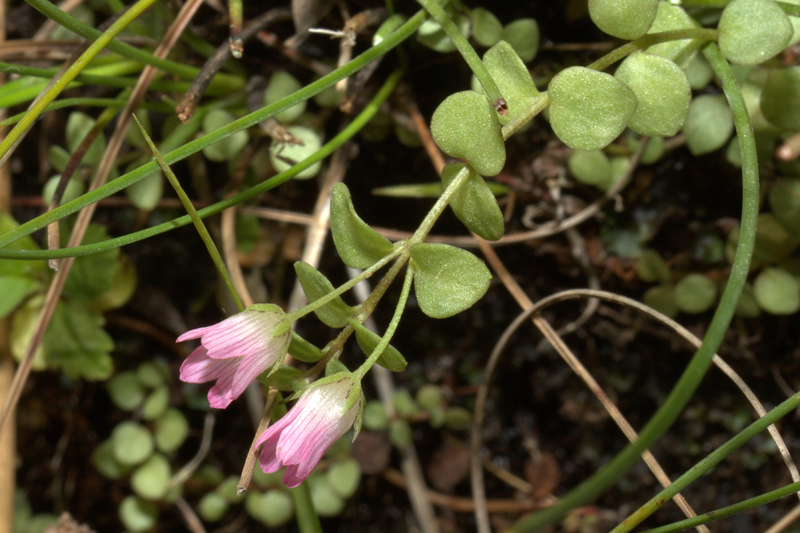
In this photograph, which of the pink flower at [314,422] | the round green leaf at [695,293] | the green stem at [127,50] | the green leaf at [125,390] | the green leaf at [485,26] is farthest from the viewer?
the green leaf at [125,390]

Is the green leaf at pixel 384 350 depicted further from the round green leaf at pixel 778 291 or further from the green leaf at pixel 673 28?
the round green leaf at pixel 778 291

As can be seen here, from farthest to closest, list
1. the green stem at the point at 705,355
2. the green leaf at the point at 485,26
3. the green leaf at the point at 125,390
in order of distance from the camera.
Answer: the green leaf at the point at 125,390 → the green leaf at the point at 485,26 → the green stem at the point at 705,355

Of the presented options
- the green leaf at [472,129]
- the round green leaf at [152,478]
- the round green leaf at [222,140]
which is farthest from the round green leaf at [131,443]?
the green leaf at [472,129]

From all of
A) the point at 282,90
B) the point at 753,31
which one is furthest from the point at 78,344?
the point at 753,31

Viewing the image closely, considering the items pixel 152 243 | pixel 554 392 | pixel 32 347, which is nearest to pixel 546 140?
pixel 554 392

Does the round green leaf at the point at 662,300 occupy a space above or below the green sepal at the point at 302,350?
below

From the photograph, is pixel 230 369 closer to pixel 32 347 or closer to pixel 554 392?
pixel 32 347

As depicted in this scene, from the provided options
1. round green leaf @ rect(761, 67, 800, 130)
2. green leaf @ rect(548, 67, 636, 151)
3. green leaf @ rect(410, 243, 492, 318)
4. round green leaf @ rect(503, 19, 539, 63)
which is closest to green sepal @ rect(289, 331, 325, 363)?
green leaf @ rect(410, 243, 492, 318)
